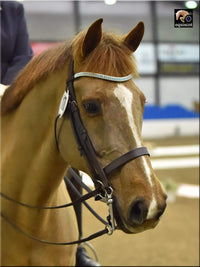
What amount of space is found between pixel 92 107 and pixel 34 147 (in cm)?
31

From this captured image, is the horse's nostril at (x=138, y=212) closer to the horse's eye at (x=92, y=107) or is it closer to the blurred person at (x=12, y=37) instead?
the horse's eye at (x=92, y=107)

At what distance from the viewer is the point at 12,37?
1.74 metres

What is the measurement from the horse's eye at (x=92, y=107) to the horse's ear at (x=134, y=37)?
25 centimetres

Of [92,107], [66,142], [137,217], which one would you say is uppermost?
[92,107]

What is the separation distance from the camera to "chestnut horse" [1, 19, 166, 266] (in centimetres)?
92

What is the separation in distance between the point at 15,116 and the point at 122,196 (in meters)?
0.51

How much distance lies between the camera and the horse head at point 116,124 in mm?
896

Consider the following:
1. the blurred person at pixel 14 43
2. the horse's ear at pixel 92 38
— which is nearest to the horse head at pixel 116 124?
the horse's ear at pixel 92 38

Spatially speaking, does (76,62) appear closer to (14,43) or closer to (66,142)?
(66,142)

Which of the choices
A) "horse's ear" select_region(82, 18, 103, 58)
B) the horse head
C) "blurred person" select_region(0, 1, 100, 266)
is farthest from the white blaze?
"blurred person" select_region(0, 1, 100, 266)

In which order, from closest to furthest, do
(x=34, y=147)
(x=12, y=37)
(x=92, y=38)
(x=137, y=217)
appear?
1. (x=137, y=217)
2. (x=92, y=38)
3. (x=34, y=147)
4. (x=12, y=37)

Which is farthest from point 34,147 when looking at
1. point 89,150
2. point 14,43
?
point 14,43

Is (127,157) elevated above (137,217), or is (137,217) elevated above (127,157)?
(127,157)

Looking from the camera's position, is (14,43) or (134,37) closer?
(134,37)
